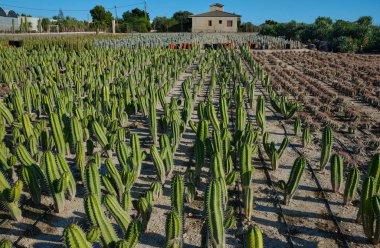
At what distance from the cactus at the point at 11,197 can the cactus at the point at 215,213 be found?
6.57 feet

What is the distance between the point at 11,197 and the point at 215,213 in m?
2.15

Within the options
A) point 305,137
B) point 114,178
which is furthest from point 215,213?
point 305,137

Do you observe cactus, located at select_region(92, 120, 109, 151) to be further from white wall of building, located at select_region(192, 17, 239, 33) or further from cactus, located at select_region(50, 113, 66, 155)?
white wall of building, located at select_region(192, 17, 239, 33)

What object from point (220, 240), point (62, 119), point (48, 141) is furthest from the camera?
point (62, 119)

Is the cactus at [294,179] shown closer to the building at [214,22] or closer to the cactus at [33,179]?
the cactus at [33,179]

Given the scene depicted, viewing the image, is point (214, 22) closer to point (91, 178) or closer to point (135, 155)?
point (135, 155)

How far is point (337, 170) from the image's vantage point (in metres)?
4.13

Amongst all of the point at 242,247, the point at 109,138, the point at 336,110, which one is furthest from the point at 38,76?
the point at 242,247

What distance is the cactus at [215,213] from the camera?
312 centimetres

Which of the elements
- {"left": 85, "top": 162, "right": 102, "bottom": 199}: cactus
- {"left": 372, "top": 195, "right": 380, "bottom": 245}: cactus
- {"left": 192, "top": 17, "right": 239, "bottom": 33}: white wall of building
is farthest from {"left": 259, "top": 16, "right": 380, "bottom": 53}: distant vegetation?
{"left": 85, "top": 162, "right": 102, "bottom": 199}: cactus

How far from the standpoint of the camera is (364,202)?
331cm

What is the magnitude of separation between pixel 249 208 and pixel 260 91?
6.75 metres

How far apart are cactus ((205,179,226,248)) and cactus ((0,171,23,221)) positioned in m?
2.00

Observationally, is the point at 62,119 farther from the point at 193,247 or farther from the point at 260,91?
the point at 260,91
